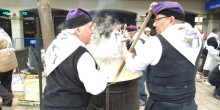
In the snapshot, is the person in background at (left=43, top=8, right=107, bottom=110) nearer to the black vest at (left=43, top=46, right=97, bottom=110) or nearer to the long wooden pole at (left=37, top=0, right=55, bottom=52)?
the black vest at (left=43, top=46, right=97, bottom=110)

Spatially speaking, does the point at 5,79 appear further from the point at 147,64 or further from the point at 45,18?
the point at 147,64

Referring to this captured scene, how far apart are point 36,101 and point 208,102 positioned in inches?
168

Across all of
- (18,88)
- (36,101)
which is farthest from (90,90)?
(18,88)

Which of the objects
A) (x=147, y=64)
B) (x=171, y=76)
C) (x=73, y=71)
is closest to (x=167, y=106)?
(x=171, y=76)

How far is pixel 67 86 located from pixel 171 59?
0.97m

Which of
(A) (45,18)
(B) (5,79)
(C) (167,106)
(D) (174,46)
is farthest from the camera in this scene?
(B) (5,79)

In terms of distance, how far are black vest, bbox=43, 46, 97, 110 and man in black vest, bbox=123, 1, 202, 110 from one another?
56cm

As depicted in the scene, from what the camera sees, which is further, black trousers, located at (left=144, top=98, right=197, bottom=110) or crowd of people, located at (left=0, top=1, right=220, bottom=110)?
black trousers, located at (left=144, top=98, right=197, bottom=110)

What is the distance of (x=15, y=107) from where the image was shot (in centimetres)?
405

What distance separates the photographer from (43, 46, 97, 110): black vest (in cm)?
148

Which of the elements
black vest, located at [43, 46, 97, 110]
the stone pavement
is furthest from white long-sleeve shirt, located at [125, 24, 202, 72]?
the stone pavement

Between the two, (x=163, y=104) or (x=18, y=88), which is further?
(x=18, y=88)

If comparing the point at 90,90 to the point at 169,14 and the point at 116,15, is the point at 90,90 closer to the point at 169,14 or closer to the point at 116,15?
the point at 169,14

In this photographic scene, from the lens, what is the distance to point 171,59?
1.60 m
